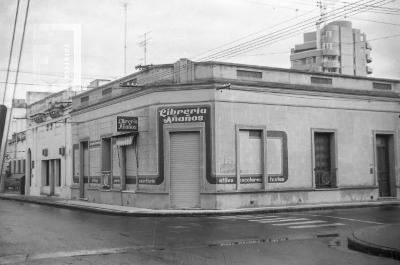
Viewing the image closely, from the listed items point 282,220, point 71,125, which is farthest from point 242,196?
point 71,125

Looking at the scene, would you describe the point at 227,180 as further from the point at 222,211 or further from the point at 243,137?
the point at 243,137

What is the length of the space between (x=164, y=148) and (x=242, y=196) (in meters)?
4.19

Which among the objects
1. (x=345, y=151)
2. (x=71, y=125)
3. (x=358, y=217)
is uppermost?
(x=71, y=125)

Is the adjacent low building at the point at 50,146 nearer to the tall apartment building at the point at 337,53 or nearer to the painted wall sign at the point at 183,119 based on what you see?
the painted wall sign at the point at 183,119

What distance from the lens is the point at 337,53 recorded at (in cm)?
9919

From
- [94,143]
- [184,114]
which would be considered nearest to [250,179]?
[184,114]

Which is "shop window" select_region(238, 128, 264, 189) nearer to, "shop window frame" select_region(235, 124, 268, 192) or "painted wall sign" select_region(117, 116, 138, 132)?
"shop window frame" select_region(235, 124, 268, 192)

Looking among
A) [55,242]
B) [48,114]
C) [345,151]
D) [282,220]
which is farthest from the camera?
[48,114]

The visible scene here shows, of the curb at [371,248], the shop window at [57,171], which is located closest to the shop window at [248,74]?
the curb at [371,248]

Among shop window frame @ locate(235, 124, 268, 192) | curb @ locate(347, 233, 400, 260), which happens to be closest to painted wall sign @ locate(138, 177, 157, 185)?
shop window frame @ locate(235, 124, 268, 192)

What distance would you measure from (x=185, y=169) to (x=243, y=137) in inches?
122

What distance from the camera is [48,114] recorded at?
127 ft

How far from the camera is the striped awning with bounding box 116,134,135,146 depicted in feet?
84.6

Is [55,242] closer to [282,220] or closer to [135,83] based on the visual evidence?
[282,220]
